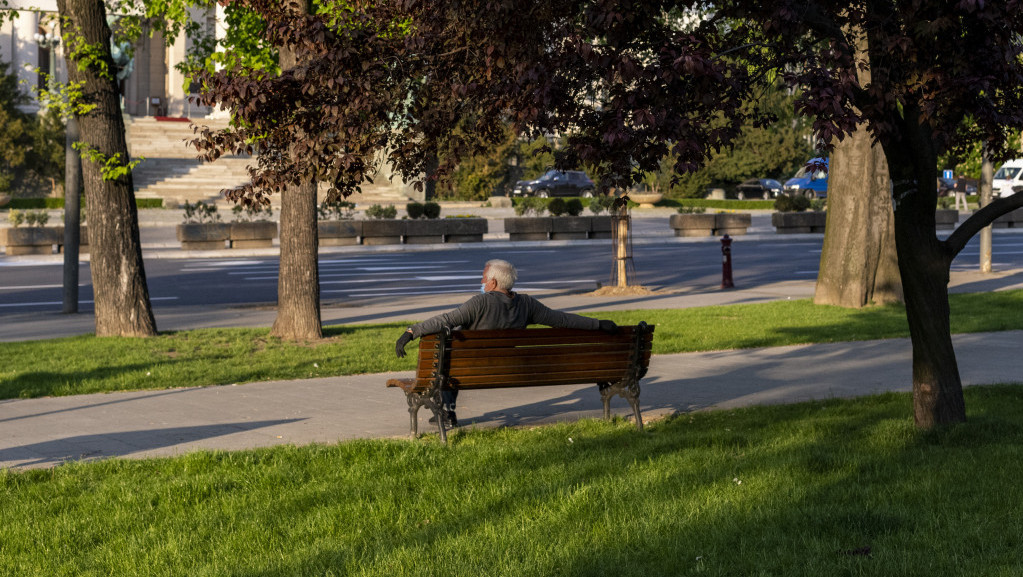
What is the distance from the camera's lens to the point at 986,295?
1888 centimetres

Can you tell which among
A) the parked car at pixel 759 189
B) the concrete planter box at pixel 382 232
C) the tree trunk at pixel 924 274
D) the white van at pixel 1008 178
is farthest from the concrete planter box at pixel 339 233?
the white van at pixel 1008 178

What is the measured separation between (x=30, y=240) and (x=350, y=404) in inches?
841

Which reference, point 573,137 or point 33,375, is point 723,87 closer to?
point 573,137


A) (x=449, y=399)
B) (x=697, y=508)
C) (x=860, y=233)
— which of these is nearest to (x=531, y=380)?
(x=449, y=399)

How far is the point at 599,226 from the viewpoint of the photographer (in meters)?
35.8

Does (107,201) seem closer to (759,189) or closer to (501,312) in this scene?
(501,312)

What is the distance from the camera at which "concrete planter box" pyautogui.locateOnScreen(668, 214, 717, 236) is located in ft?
124

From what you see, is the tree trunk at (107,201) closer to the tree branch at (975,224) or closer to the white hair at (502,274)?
the white hair at (502,274)

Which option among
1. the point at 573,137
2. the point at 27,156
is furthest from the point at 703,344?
the point at 27,156

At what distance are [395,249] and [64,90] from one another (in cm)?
1864

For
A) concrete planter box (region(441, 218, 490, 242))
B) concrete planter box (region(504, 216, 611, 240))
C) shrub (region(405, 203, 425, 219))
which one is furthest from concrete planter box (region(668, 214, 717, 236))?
shrub (region(405, 203, 425, 219))

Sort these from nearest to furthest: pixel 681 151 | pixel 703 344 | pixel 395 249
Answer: pixel 681 151
pixel 703 344
pixel 395 249

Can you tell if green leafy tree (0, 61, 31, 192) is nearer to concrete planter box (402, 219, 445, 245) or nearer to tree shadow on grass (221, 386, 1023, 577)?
concrete planter box (402, 219, 445, 245)

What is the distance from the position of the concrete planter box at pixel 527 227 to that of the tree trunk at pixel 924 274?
88.6ft
